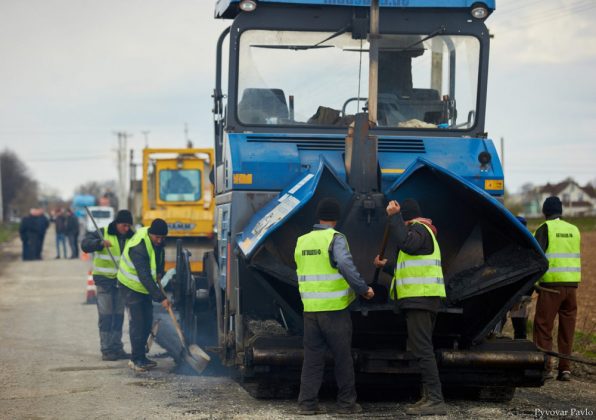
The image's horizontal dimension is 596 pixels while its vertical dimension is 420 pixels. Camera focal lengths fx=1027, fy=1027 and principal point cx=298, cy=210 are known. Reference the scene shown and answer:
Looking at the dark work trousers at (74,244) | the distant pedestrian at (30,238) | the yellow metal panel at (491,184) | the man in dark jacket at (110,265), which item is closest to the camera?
the yellow metal panel at (491,184)

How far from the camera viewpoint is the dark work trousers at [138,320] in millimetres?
11023

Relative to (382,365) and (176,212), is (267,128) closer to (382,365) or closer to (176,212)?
(382,365)

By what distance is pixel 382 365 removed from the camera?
805 cm

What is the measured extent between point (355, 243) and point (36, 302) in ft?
40.6

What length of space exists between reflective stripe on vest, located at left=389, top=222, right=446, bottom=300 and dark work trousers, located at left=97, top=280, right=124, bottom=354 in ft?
16.3

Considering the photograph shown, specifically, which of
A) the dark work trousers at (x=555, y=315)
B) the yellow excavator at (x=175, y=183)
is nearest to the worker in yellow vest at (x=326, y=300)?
the dark work trousers at (x=555, y=315)

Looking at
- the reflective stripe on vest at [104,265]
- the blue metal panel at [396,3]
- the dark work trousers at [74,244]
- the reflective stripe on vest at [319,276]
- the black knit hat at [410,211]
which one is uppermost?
the blue metal panel at [396,3]

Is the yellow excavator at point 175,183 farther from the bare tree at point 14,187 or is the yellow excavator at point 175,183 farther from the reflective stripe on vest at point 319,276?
the bare tree at point 14,187

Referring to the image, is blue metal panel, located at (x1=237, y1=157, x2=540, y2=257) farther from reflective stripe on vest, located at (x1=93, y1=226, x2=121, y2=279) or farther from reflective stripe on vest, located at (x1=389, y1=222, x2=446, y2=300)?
reflective stripe on vest, located at (x1=93, y1=226, x2=121, y2=279)

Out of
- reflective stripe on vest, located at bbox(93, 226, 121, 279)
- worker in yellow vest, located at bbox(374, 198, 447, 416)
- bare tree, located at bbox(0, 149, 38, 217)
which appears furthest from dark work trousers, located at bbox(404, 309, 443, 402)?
bare tree, located at bbox(0, 149, 38, 217)

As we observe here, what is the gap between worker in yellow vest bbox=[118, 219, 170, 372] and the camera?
10984 mm

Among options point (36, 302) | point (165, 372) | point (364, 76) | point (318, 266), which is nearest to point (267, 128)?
point (364, 76)

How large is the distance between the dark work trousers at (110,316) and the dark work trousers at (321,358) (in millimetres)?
4540

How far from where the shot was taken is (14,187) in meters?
119
